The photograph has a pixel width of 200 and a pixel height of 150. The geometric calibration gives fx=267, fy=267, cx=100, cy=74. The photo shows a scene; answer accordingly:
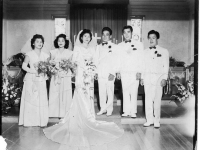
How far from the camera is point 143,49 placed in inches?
181

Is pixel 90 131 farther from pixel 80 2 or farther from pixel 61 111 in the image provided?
pixel 80 2

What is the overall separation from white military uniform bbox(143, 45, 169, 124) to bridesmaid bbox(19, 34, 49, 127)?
1777 mm

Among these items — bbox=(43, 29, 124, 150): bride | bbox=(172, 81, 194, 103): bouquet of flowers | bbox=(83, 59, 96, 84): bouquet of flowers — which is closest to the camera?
bbox=(43, 29, 124, 150): bride

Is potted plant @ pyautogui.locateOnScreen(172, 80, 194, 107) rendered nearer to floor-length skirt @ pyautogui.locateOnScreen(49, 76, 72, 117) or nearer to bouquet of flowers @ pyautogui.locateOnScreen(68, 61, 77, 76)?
bouquet of flowers @ pyautogui.locateOnScreen(68, 61, 77, 76)

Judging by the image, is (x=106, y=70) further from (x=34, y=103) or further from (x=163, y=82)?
(x=34, y=103)

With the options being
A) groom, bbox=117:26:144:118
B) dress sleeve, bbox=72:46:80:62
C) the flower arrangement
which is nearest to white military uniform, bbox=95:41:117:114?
groom, bbox=117:26:144:118

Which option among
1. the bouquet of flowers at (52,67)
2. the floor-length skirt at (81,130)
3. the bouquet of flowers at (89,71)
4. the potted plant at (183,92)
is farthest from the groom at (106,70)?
the potted plant at (183,92)

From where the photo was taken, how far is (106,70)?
4680 millimetres

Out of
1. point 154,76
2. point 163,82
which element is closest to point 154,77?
point 154,76

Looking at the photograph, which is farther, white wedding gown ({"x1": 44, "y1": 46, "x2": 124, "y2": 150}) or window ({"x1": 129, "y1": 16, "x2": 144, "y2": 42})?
window ({"x1": 129, "y1": 16, "x2": 144, "y2": 42})

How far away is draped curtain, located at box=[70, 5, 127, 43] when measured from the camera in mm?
4543

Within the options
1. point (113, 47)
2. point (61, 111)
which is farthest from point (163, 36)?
point (61, 111)

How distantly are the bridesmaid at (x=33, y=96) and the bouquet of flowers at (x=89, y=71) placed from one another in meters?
0.73

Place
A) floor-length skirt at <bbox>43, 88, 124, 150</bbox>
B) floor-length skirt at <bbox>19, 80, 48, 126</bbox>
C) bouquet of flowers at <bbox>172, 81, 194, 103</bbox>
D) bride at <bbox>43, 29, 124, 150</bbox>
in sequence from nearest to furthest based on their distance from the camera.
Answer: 1. floor-length skirt at <bbox>43, 88, 124, 150</bbox>
2. bride at <bbox>43, 29, 124, 150</bbox>
3. bouquet of flowers at <bbox>172, 81, 194, 103</bbox>
4. floor-length skirt at <bbox>19, 80, 48, 126</bbox>
